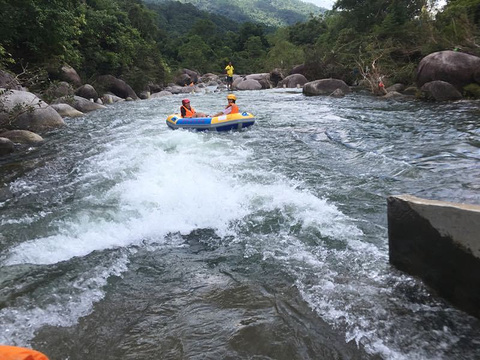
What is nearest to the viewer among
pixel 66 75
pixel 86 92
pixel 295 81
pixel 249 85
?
pixel 66 75

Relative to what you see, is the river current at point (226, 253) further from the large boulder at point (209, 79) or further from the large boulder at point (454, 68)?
the large boulder at point (209, 79)

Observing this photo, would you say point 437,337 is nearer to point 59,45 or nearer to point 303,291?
point 303,291

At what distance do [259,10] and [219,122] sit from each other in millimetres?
112995

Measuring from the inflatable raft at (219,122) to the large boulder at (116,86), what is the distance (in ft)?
41.1

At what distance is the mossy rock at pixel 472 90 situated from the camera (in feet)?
37.1

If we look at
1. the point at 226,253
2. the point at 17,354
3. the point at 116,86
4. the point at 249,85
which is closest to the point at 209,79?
the point at 249,85

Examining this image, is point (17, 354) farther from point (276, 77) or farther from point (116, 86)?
point (276, 77)

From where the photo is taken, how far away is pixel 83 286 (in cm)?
283

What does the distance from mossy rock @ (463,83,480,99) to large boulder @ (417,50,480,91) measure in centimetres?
29

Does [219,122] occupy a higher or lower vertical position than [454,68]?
lower

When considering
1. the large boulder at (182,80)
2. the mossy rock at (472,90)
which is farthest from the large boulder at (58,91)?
the large boulder at (182,80)

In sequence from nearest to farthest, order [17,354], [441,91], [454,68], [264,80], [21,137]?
1. [17,354]
2. [21,137]
3. [441,91]
4. [454,68]
5. [264,80]

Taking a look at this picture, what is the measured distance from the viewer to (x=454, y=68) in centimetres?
1199

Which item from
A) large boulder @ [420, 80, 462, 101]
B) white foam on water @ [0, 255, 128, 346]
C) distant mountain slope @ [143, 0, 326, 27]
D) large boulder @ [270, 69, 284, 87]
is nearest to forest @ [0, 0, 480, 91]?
large boulder @ [270, 69, 284, 87]
